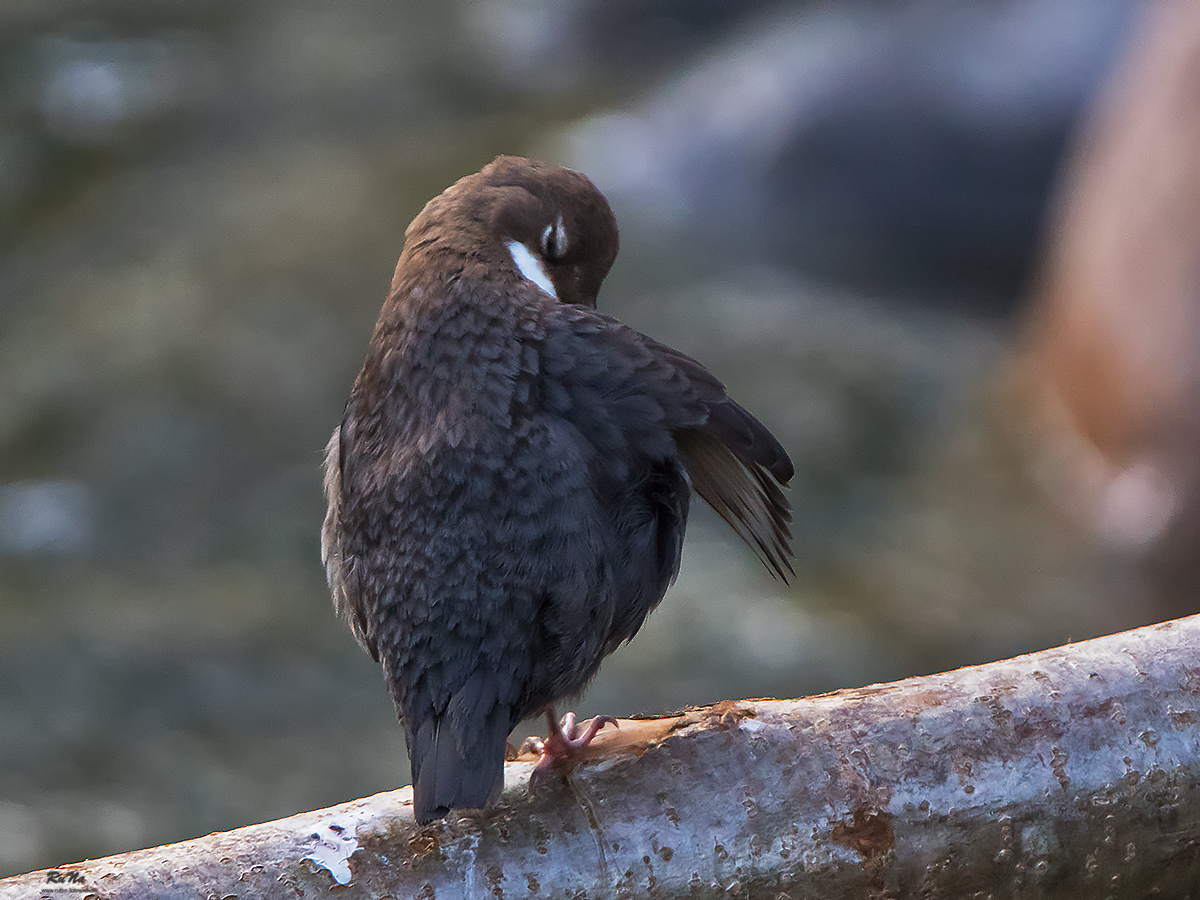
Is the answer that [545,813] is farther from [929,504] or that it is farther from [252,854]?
[929,504]

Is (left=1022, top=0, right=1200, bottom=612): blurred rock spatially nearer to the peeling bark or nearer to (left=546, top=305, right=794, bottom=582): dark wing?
the peeling bark

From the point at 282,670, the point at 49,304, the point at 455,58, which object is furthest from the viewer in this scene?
the point at 455,58

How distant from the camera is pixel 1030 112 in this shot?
6871 mm

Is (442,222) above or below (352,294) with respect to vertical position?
below

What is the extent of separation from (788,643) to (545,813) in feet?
11.0

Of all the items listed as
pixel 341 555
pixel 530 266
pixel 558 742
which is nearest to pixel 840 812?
pixel 558 742

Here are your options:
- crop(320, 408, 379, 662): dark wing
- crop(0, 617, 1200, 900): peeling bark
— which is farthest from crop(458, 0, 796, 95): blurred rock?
crop(0, 617, 1200, 900): peeling bark

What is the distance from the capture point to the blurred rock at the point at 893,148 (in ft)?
22.6

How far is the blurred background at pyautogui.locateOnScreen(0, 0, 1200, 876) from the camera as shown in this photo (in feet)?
16.0

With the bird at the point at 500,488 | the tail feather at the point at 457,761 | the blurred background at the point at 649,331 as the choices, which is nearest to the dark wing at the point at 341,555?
the bird at the point at 500,488

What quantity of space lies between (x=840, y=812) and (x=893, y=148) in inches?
218

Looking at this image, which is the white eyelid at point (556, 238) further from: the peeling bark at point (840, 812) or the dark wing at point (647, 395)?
the peeling bark at point (840, 812)

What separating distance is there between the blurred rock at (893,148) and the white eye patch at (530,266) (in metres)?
4.86

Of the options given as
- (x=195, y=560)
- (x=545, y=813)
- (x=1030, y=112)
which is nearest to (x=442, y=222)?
(x=545, y=813)
